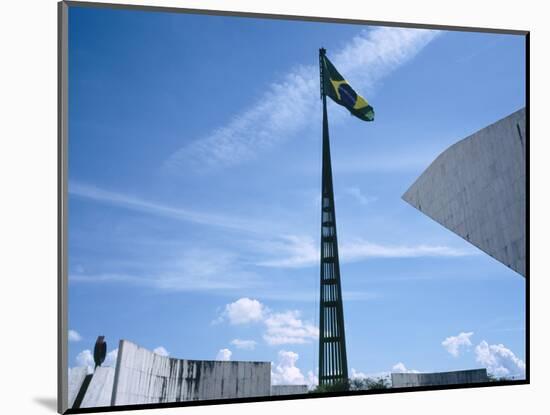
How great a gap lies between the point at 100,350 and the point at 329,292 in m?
2.10

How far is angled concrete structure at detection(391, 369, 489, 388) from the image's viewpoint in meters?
8.78

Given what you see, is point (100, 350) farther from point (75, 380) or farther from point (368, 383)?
point (368, 383)

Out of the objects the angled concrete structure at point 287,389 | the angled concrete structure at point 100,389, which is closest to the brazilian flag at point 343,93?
the angled concrete structure at point 287,389

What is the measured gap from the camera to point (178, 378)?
8.12 meters

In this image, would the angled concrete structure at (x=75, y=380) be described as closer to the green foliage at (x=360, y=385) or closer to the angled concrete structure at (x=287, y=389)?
the angled concrete structure at (x=287, y=389)

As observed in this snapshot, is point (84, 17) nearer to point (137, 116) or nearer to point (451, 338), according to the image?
point (137, 116)

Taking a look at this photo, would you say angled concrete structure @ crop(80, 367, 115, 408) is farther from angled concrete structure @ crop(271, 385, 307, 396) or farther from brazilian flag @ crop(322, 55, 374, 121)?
brazilian flag @ crop(322, 55, 374, 121)

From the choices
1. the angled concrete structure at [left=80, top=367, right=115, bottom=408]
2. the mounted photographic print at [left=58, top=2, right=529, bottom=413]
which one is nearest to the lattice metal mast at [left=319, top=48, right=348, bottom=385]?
the mounted photographic print at [left=58, top=2, right=529, bottom=413]

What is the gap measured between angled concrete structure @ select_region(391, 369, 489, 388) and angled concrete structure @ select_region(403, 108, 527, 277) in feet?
3.58

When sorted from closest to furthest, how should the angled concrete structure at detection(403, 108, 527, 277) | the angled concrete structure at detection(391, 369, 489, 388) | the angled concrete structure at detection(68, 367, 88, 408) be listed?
the angled concrete structure at detection(68, 367, 88, 408) < the angled concrete structure at detection(391, 369, 489, 388) < the angled concrete structure at detection(403, 108, 527, 277)

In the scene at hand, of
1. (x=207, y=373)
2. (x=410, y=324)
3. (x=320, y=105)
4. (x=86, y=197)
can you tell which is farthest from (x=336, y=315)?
(x=86, y=197)

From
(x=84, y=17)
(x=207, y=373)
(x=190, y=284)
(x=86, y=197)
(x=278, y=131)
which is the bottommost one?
(x=207, y=373)

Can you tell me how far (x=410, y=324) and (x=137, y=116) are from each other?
309cm

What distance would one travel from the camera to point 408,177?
352 inches
